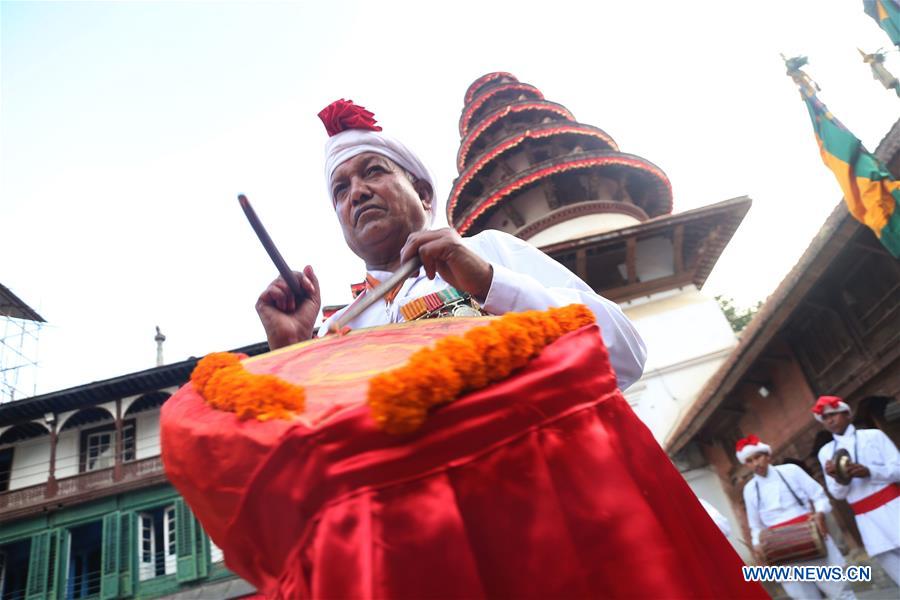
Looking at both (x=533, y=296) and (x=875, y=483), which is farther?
(x=875, y=483)

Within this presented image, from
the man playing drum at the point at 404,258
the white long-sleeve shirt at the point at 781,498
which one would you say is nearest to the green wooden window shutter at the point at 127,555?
the white long-sleeve shirt at the point at 781,498

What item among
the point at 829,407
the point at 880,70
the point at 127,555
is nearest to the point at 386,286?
the point at 880,70

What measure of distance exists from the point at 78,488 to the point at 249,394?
19044mm

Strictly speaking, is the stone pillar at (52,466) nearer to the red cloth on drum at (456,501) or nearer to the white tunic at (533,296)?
the white tunic at (533,296)

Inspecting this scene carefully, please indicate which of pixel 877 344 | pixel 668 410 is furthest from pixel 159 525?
pixel 877 344

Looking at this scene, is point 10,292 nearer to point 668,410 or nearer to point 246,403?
point 668,410

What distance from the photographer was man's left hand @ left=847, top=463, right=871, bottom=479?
207 inches

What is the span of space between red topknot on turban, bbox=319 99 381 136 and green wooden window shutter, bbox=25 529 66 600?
59.9 ft

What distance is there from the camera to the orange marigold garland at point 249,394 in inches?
32.1

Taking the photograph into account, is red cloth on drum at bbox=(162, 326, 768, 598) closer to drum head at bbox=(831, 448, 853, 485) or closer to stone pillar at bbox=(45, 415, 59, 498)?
drum head at bbox=(831, 448, 853, 485)

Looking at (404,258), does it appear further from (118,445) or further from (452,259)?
(118,445)

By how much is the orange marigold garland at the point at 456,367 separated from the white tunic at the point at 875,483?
6017mm

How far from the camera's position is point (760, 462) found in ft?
21.4

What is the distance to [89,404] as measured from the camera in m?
17.0
